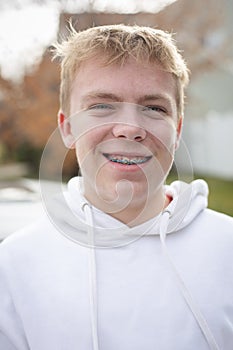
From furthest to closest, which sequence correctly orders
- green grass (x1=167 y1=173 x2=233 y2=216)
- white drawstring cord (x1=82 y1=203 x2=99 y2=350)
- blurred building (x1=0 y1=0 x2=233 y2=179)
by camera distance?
1. green grass (x1=167 y1=173 x2=233 y2=216)
2. blurred building (x1=0 y1=0 x2=233 y2=179)
3. white drawstring cord (x1=82 y1=203 x2=99 y2=350)

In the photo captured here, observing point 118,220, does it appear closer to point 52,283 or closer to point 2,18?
point 52,283

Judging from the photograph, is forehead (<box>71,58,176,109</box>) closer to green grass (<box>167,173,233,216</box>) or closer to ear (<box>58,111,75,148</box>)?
ear (<box>58,111,75,148</box>)

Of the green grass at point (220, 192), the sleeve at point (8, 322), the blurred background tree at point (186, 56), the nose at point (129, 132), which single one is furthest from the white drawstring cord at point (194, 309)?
the green grass at point (220, 192)

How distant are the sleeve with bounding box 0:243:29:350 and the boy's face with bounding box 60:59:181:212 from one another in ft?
0.85

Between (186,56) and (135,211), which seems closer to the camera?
(135,211)

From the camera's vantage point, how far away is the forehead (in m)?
1.04

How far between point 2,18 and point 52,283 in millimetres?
2519

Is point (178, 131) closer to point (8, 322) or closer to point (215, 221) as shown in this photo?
point (215, 221)

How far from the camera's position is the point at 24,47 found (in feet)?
11.0

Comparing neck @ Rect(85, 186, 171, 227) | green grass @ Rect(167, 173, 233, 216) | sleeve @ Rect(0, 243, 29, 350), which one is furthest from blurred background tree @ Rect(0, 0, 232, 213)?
sleeve @ Rect(0, 243, 29, 350)

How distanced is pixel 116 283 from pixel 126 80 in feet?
1.31

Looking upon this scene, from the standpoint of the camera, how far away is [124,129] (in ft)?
3.29

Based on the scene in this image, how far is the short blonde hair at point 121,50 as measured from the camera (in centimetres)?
106

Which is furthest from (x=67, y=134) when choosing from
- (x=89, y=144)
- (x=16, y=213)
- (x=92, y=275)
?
(x=16, y=213)
